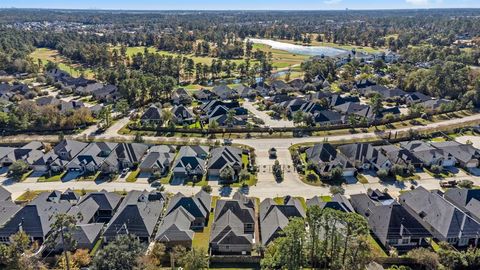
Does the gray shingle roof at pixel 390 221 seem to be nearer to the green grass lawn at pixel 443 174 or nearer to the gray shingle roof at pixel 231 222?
the gray shingle roof at pixel 231 222

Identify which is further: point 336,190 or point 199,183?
point 199,183

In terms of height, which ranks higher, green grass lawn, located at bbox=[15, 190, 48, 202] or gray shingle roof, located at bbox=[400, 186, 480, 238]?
gray shingle roof, located at bbox=[400, 186, 480, 238]

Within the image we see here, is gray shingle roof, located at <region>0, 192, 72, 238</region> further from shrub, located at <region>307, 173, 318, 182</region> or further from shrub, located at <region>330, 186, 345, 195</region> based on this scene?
shrub, located at <region>330, 186, 345, 195</region>

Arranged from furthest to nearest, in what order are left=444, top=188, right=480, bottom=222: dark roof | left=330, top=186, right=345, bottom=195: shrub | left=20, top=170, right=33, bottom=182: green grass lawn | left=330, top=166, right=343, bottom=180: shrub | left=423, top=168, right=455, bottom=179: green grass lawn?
1. left=423, top=168, right=455, bottom=179: green grass lawn
2. left=20, top=170, right=33, bottom=182: green grass lawn
3. left=330, top=166, right=343, bottom=180: shrub
4. left=330, top=186, right=345, bottom=195: shrub
5. left=444, top=188, right=480, bottom=222: dark roof

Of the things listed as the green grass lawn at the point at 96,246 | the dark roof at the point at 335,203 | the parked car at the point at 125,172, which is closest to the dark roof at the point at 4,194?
the parked car at the point at 125,172

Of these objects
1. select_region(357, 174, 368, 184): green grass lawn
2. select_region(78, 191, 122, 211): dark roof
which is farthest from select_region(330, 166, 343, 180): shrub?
select_region(78, 191, 122, 211): dark roof

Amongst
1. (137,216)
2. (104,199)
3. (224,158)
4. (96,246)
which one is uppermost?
(224,158)

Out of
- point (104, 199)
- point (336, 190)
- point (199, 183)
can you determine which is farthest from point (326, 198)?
point (104, 199)

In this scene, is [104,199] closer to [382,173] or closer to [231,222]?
[231,222]

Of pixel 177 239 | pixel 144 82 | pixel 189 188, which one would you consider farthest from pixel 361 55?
pixel 177 239

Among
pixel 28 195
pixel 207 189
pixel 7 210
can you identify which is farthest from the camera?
pixel 207 189

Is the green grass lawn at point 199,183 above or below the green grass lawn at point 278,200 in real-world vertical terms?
below
